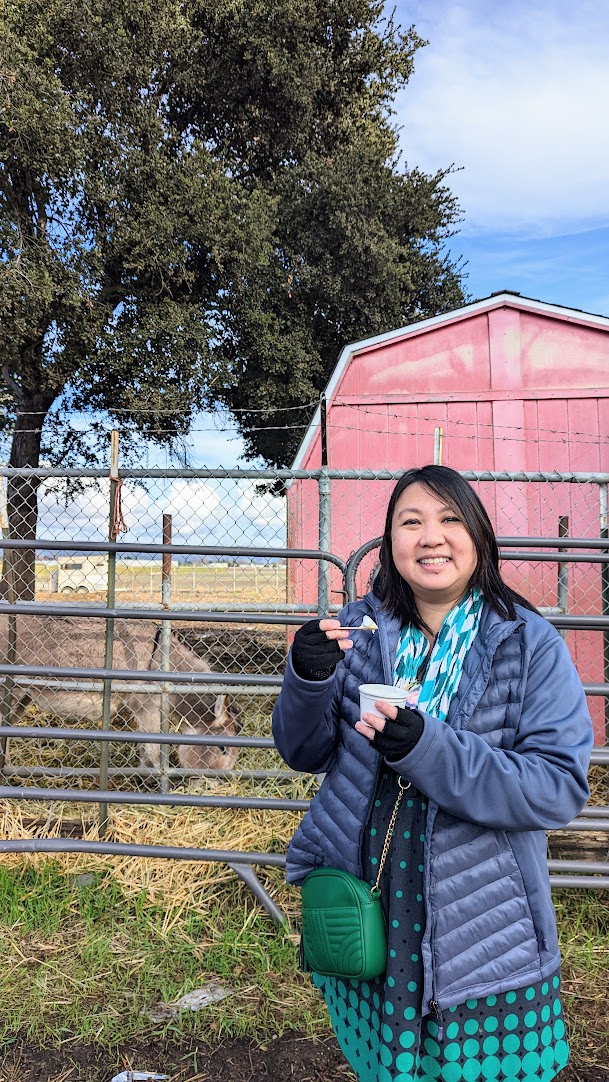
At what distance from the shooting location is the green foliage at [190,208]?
37.2 ft

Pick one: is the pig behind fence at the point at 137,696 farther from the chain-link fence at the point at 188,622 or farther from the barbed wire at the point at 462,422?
the barbed wire at the point at 462,422

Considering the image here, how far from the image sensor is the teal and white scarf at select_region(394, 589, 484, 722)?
1.53m

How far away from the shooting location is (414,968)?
145 cm

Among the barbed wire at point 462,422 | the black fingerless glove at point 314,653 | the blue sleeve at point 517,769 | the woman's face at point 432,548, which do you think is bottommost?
the blue sleeve at point 517,769

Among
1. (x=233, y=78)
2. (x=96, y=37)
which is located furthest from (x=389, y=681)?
(x=233, y=78)

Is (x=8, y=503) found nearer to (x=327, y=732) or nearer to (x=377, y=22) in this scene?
(x=327, y=732)

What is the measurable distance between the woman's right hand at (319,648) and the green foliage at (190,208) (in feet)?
28.1

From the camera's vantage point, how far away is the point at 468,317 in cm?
791

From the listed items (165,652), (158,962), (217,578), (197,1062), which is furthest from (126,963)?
(217,578)

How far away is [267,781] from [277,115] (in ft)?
52.9

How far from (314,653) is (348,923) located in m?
0.56

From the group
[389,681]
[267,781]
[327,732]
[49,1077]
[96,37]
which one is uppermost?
[96,37]

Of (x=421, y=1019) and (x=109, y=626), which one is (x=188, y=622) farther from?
(x=421, y=1019)

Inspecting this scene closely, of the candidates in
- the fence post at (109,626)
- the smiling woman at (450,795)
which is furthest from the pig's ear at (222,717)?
the smiling woman at (450,795)
